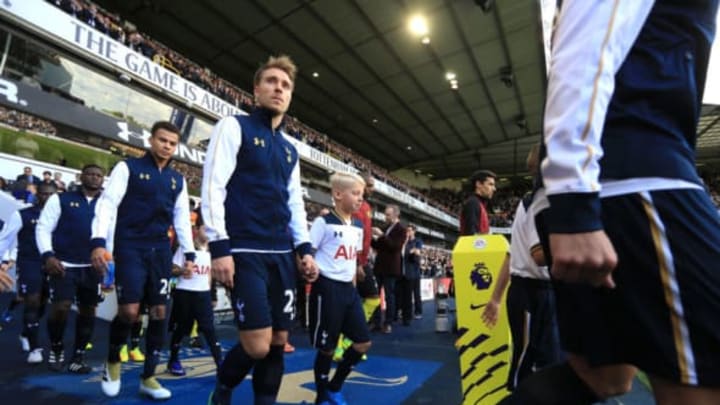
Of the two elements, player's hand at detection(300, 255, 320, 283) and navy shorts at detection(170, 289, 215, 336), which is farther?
navy shorts at detection(170, 289, 215, 336)

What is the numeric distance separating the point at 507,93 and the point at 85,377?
66.2 feet

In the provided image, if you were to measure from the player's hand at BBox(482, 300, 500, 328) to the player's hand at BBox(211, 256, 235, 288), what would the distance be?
1.48 m

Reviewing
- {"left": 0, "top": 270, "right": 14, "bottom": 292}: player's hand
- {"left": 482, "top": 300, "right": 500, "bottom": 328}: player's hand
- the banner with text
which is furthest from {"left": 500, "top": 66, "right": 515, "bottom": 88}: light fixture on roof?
{"left": 0, "top": 270, "right": 14, "bottom": 292}: player's hand

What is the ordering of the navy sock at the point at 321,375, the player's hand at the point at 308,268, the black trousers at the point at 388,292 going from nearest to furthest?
1. the player's hand at the point at 308,268
2. the navy sock at the point at 321,375
3. the black trousers at the point at 388,292

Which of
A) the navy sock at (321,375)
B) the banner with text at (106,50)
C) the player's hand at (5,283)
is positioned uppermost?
the banner with text at (106,50)

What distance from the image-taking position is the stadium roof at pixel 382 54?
1414 centimetres

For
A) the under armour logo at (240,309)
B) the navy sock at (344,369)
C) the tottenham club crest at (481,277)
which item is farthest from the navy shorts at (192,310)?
the tottenham club crest at (481,277)

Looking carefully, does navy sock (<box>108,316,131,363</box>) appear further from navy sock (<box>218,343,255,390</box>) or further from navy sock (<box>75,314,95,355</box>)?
navy sock (<box>218,343,255,390</box>)

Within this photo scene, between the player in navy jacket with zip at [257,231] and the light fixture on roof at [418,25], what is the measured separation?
43.5 feet

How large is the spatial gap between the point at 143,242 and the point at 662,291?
10.4ft

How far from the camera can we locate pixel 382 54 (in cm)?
1669

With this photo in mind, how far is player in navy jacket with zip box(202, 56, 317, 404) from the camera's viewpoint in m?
2.01

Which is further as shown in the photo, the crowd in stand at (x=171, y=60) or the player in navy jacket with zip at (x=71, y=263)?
the crowd in stand at (x=171, y=60)

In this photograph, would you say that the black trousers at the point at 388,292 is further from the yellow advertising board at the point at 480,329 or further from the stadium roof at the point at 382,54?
the stadium roof at the point at 382,54
